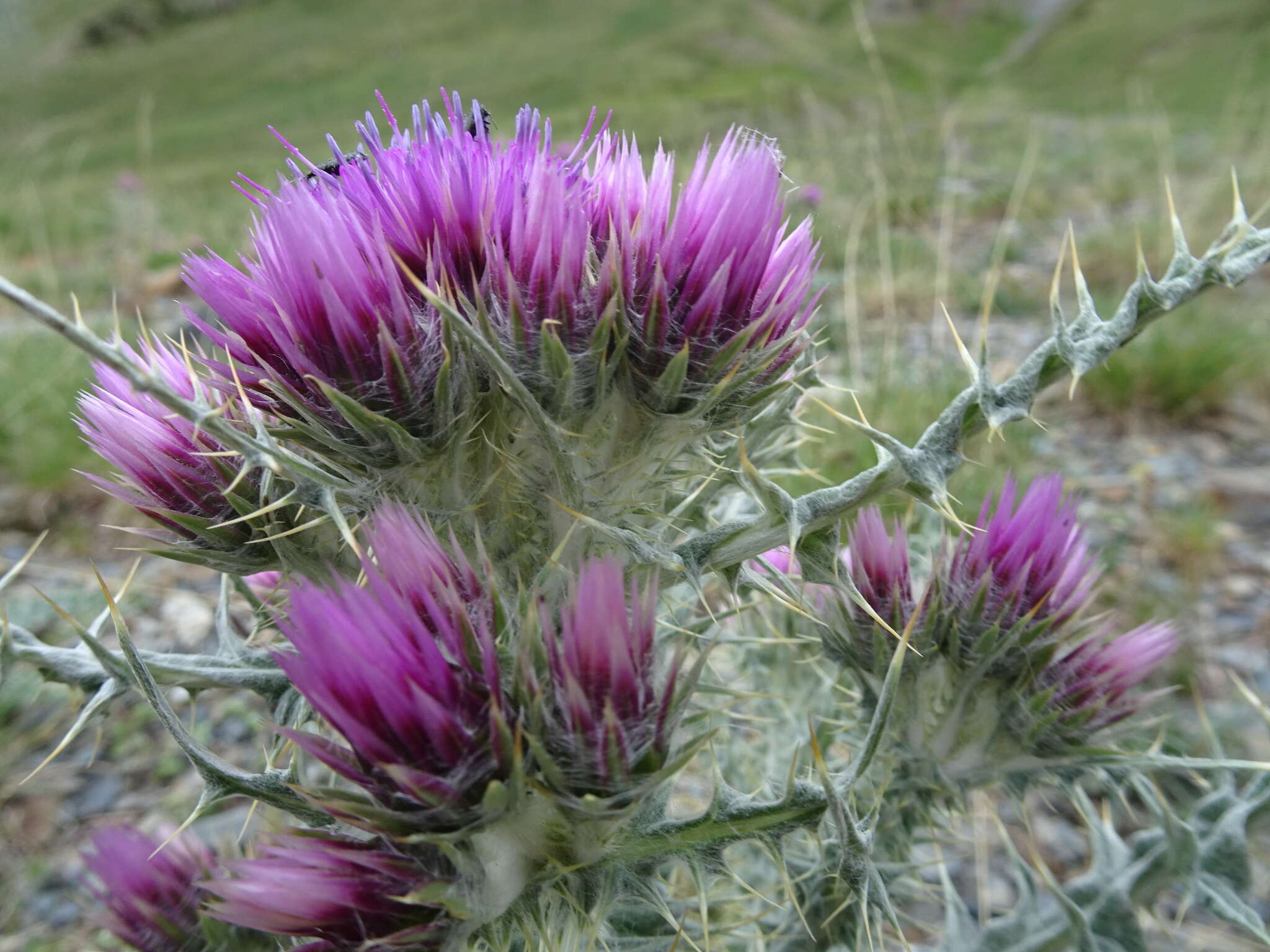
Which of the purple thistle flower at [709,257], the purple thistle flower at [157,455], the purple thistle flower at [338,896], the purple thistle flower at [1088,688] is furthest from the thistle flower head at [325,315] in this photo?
the purple thistle flower at [1088,688]

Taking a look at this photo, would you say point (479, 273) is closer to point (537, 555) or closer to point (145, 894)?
point (537, 555)

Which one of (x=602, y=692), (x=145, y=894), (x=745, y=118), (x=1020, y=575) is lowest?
(x=745, y=118)

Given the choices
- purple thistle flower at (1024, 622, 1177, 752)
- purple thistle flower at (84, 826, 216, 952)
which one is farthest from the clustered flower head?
purple thistle flower at (84, 826, 216, 952)

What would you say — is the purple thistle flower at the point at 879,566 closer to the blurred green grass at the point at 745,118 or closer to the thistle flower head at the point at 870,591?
the thistle flower head at the point at 870,591

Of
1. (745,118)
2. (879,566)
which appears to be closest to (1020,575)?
(879,566)

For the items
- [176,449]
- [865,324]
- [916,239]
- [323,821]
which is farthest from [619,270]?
[916,239]

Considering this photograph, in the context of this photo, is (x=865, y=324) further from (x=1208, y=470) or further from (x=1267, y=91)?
(x=1267, y=91)

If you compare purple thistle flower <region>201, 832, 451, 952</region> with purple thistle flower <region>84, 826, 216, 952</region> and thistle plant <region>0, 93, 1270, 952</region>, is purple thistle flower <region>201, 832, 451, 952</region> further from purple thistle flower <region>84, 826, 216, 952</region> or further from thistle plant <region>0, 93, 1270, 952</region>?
purple thistle flower <region>84, 826, 216, 952</region>
